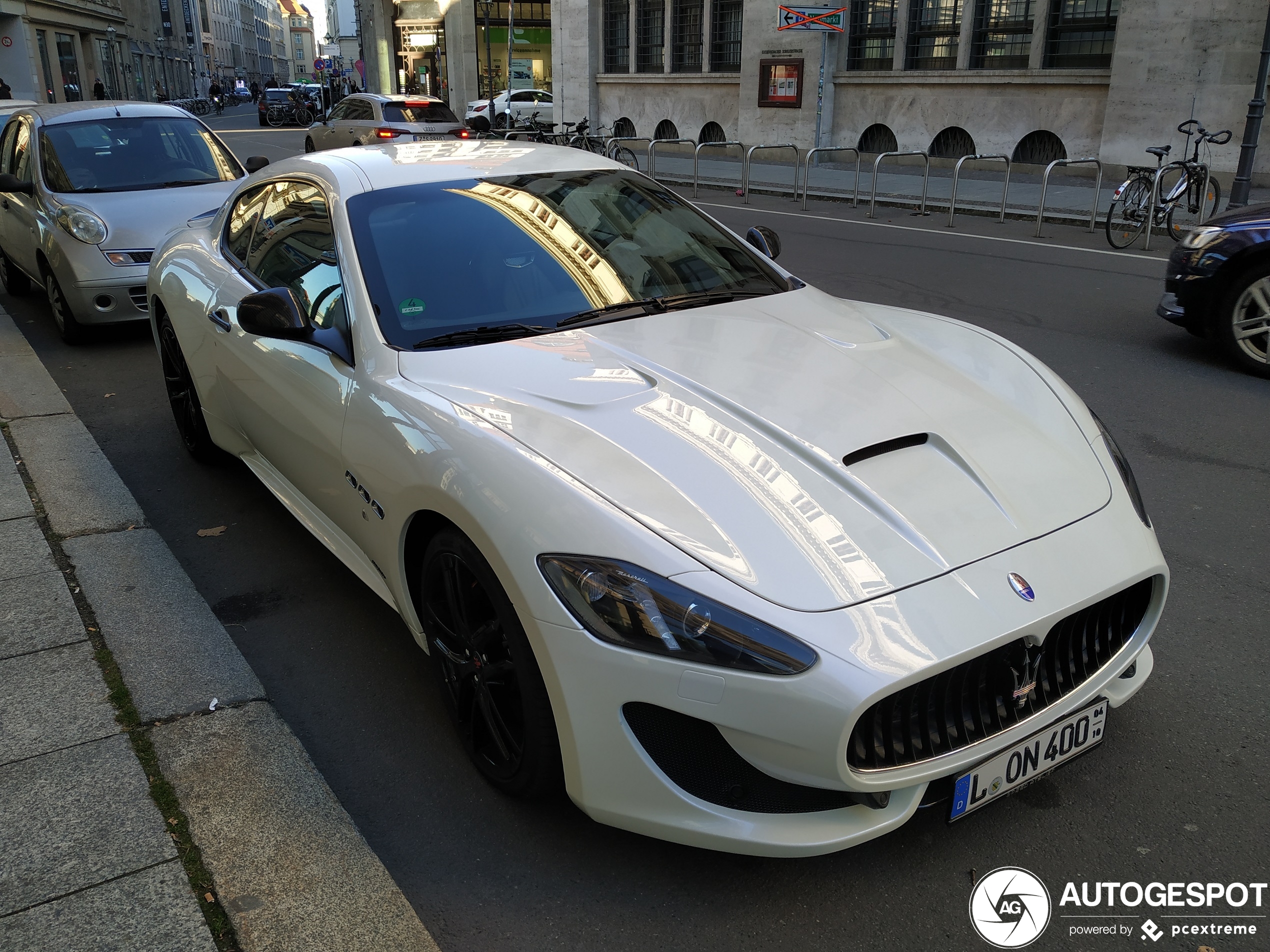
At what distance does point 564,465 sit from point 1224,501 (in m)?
3.61

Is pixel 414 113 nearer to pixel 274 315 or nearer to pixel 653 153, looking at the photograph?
pixel 653 153

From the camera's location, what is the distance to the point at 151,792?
9.13 feet

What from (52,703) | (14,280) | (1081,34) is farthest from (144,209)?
(1081,34)

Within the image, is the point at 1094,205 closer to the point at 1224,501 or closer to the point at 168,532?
the point at 1224,501

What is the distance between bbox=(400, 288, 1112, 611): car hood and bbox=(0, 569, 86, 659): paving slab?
168 cm

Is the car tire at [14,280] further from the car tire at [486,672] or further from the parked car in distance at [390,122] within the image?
the parked car in distance at [390,122]

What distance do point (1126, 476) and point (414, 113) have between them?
2096 cm

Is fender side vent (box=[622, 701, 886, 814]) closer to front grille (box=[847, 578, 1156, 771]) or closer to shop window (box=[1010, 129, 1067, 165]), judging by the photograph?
front grille (box=[847, 578, 1156, 771])

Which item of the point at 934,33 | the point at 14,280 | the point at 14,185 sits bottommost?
the point at 14,280

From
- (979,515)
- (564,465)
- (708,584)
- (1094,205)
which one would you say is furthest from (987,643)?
(1094,205)

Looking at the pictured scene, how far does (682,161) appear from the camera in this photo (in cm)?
2383

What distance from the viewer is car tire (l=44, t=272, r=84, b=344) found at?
7816 millimetres

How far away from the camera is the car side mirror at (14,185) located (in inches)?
308

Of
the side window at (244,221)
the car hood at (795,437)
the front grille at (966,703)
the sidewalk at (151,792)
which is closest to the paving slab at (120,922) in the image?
the sidewalk at (151,792)
